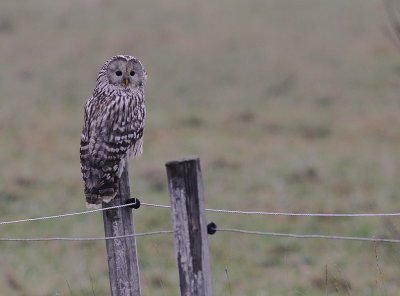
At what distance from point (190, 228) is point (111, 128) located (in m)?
2.11

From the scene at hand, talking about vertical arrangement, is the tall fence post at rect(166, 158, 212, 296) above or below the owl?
below

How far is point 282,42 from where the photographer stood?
25.8 meters

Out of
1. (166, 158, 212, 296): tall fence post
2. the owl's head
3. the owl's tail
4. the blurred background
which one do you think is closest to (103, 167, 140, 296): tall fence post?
the owl's tail

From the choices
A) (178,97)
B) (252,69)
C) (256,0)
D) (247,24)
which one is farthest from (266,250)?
(256,0)

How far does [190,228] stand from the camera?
172 inches

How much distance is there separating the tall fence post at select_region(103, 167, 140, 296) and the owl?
40cm

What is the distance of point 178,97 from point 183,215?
55.6ft

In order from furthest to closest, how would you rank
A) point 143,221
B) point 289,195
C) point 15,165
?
point 15,165 < point 289,195 < point 143,221

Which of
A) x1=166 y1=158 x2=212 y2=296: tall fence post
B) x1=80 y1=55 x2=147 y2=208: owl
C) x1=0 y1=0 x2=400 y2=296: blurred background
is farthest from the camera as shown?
x1=0 y1=0 x2=400 y2=296: blurred background

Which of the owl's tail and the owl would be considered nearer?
the owl's tail

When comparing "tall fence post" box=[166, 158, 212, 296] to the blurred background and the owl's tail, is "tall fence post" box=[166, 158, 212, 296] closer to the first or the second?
the blurred background

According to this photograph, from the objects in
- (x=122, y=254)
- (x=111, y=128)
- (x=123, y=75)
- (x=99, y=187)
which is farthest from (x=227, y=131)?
(x=122, y=254)

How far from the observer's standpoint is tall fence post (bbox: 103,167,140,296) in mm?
4980

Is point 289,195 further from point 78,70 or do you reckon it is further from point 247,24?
point 247,24
